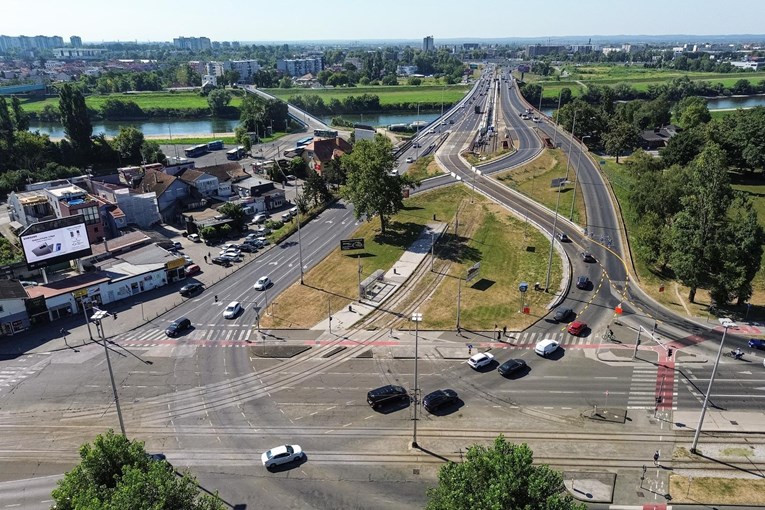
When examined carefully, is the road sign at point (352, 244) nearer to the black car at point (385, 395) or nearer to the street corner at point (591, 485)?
the black car at point (385, 395)

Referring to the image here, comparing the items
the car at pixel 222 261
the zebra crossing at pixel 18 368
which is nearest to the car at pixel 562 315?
the car at pixel 222 261

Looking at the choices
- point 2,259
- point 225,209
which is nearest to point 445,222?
point 225,209

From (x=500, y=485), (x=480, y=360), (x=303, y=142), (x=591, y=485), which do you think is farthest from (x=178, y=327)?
(x=303, y=142)

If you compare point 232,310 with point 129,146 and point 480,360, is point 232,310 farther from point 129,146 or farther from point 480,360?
point 129,146

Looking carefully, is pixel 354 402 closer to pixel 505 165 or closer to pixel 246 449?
pixel 246 449

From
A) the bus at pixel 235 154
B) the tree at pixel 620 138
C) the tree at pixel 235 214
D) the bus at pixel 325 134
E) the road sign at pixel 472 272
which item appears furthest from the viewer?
the bus at pixel 325 134
